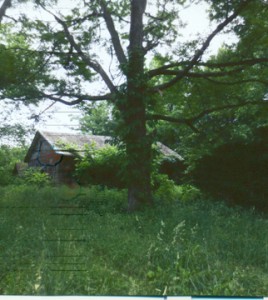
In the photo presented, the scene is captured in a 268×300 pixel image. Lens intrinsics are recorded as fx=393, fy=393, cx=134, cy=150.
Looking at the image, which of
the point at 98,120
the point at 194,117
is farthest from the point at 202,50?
the point at 98,120

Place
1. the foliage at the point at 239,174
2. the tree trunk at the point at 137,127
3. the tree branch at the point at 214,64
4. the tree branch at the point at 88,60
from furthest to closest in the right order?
the foliage at the point at 239,174
the tree branch at the point at 214,64
the tree trunk at the point at 137,127
the tree branch at the point at 88,60

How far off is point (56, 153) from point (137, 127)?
2619 millimetres

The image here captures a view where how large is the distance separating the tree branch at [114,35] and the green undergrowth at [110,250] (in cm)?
252

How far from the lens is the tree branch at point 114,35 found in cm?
661

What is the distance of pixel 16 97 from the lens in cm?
544

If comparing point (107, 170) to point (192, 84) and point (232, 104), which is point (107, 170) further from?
point (232, 104)

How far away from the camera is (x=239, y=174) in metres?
8.37

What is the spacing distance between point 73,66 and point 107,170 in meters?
1.79

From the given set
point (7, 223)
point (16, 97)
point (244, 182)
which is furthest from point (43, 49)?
point (244, 182)

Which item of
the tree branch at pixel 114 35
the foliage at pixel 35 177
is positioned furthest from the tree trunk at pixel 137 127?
the foliage at pixel 35 177

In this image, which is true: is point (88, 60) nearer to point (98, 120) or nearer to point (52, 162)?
point (98, 120)

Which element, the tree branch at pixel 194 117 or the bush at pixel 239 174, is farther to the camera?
the bush at pixel 239 174

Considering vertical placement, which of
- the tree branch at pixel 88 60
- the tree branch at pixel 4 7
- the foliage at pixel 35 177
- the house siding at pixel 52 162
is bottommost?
the foliage at pixel 35 177

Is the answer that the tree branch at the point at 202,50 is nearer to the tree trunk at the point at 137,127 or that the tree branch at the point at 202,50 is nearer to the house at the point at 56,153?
the tree trunk at the point at 137,127
